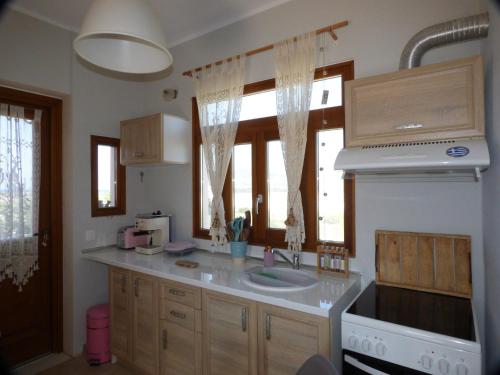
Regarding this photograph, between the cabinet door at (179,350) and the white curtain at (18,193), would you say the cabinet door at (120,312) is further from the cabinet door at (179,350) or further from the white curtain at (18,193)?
the white curtain at (18,193)

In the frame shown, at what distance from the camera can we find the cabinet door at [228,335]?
1625mm

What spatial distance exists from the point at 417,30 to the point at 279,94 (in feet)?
2.95

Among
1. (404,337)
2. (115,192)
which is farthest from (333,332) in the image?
(115,192)

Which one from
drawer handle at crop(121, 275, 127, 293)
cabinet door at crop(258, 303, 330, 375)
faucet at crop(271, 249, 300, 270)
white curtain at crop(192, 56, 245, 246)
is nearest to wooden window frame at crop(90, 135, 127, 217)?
drawer handle at crop(121, 275, 127, 293)

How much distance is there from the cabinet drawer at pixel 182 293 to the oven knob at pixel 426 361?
47.9 inches

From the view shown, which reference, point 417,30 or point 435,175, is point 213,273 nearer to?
point 435,175

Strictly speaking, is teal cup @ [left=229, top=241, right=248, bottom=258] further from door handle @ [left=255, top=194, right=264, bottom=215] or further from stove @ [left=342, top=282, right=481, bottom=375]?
stove @ [left=342, top=282, right=481, bottom=375]

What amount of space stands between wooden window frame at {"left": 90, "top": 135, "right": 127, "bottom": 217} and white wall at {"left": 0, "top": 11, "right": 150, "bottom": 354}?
47 millimetres

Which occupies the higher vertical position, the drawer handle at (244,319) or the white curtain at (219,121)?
the white curtain at (219,121)

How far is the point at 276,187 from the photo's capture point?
229cm

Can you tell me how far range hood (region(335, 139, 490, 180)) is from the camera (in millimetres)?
1181

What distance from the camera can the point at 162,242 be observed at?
2.65m

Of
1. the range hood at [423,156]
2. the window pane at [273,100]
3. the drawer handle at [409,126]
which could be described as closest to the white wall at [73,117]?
the window pane at [273,100]

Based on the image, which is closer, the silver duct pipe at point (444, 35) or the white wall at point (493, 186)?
the white wall at point (493, 186)
